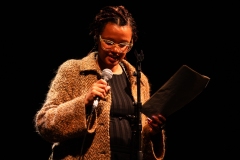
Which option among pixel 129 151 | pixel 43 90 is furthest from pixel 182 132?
pixel 129 151

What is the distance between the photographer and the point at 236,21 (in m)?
3.22

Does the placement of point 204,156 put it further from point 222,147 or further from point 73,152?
point 73,152

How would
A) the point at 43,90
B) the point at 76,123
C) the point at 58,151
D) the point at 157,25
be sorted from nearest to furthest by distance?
1. the point at 76,123
2. the point at 58,151
3. the point at 43,90
4. the point at 157,25

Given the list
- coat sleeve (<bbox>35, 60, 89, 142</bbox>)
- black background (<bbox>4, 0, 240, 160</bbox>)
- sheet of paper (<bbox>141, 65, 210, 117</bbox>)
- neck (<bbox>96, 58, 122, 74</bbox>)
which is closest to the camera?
coat sleeve (<bbox>35, 60, 89, 142</bbox>)

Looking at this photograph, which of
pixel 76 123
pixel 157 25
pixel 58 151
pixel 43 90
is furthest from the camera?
pixel 157 25

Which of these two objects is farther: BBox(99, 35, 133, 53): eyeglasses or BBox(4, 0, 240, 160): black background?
BBox(4, 0, 240, 160): black background

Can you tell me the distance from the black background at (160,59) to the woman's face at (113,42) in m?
1.24

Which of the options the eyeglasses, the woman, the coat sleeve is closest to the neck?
the woman

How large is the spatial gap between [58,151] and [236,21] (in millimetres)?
2265

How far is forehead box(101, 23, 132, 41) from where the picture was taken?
1767 millimetres

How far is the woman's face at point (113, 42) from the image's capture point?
1.76m

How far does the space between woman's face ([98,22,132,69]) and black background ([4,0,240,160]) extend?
124 centimetres

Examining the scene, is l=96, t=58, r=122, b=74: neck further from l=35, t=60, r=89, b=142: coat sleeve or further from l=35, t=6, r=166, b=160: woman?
l=35, t=60, r=89, b=142: coat sleeve

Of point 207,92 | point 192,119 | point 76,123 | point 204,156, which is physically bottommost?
point 204,156
